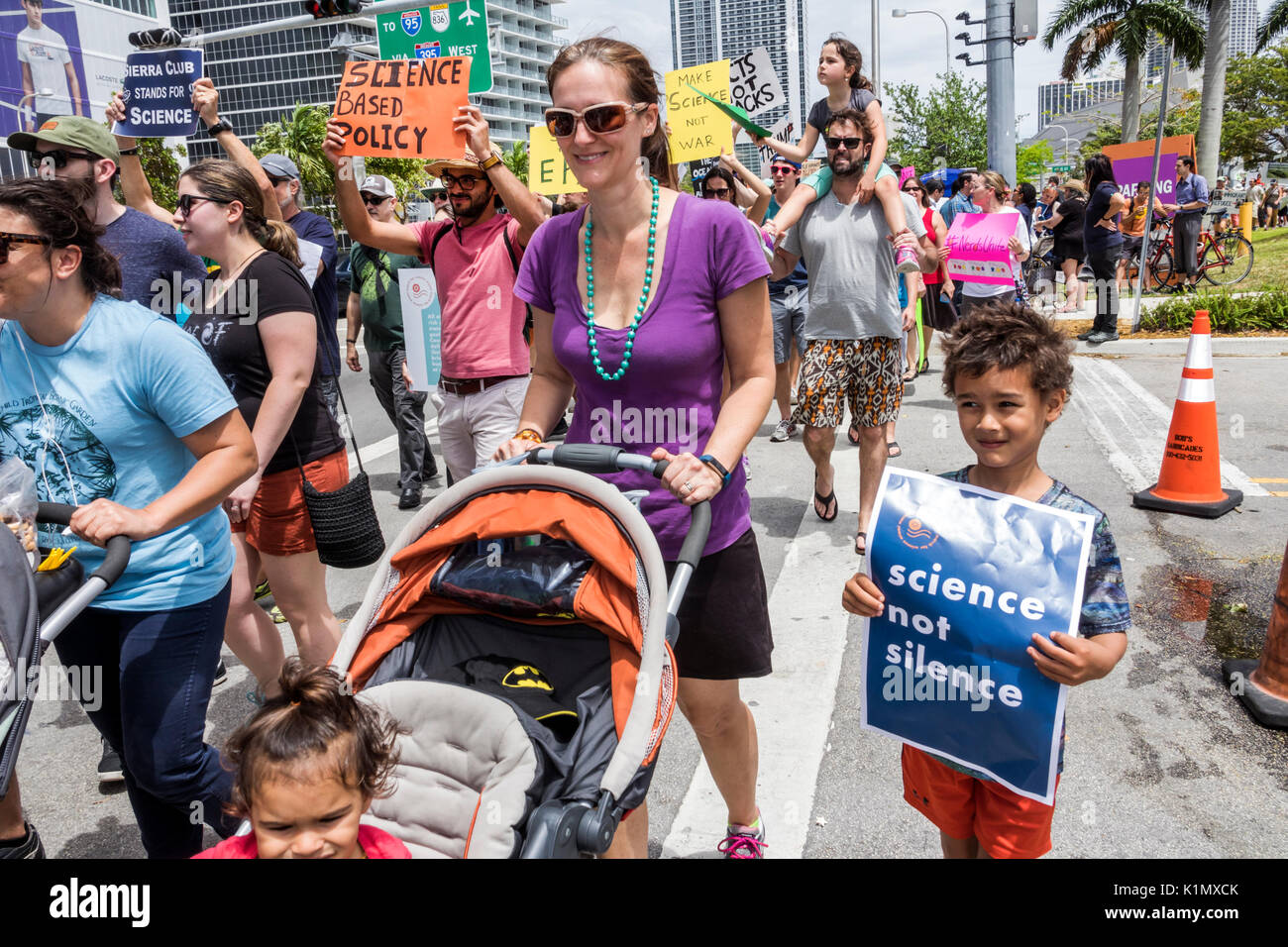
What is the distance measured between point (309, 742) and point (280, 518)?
2.07 m

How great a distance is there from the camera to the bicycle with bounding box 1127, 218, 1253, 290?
15789 mm

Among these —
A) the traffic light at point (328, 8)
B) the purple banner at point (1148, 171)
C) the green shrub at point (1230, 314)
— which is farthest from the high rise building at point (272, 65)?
the green shrub at point (1230, 314)

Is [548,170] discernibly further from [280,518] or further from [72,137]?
[280,518]

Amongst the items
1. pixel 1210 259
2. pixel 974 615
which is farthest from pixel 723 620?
pixel 1210 259

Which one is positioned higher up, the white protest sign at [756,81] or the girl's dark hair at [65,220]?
the white protest sign at [756,81]

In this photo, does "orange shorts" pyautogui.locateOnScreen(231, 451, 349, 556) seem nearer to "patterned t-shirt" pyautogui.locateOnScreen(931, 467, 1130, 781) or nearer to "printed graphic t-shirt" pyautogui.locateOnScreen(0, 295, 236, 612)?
"printed graphic t-shirt" pyautogui.locateOnScreen(0, 295, 236, 612)

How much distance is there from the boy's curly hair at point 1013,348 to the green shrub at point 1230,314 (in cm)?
1034

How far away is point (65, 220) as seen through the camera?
250 cm

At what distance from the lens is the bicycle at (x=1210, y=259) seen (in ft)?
51.8

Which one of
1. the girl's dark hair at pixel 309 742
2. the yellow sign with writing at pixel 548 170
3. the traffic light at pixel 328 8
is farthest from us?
the traffic light at pixel 328 8

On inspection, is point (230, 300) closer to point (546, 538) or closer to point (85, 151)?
point (85, 151)

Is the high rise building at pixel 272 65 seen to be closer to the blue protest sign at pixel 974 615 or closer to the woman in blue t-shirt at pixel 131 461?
the woman in blue t-shirt at pixel 131 461

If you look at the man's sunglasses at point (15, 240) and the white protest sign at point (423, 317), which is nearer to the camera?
the man's sunglasses at point (15, 240)
